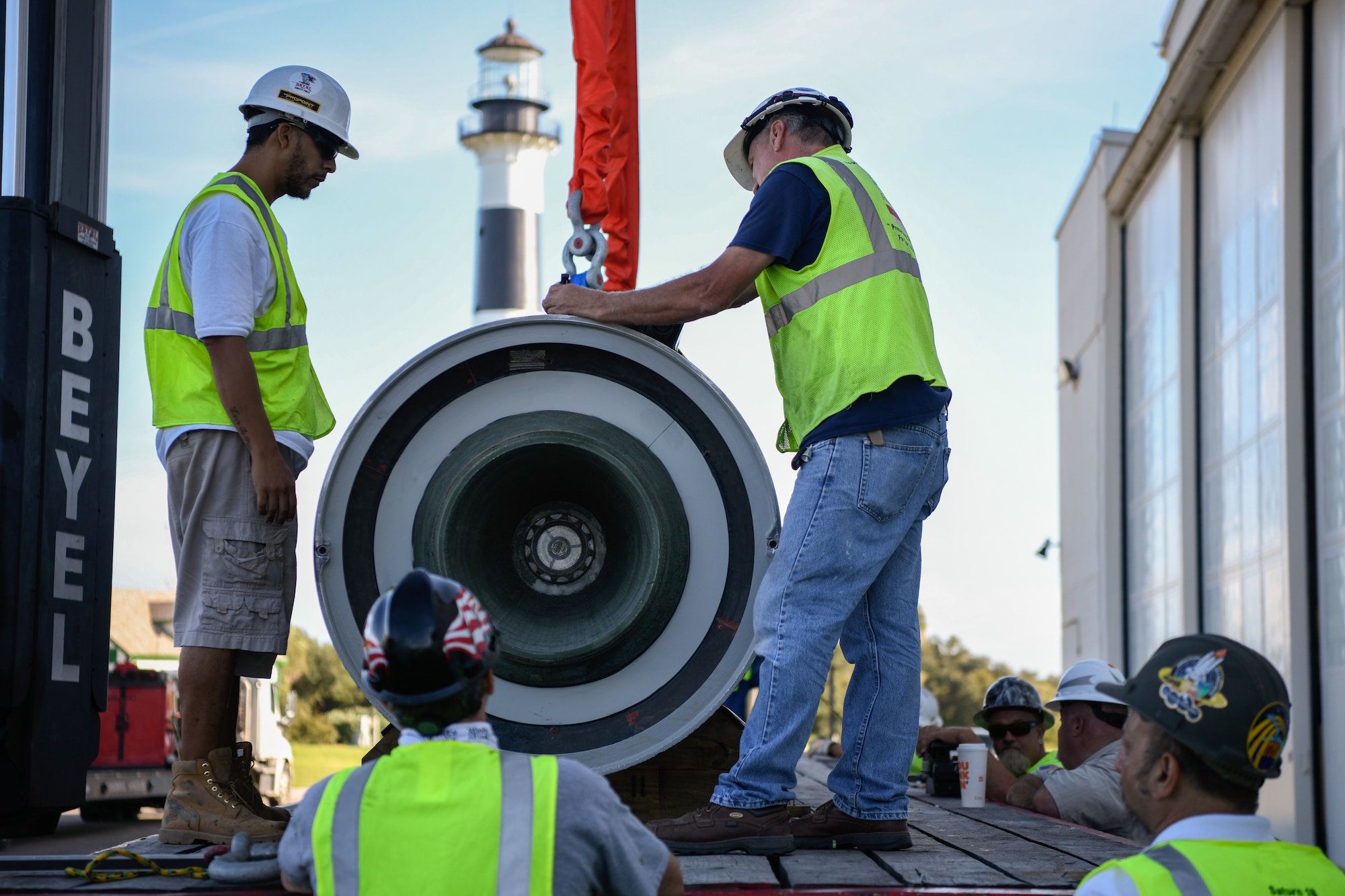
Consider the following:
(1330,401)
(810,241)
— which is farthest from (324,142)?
(1330,401)

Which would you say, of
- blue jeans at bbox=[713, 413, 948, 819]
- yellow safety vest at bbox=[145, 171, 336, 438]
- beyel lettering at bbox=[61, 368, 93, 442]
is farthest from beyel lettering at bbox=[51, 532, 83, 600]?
blue jeans at bbox=[713, 413, 948, 819]

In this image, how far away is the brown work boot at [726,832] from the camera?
328cm

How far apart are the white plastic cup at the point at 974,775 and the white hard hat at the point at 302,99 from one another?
3126 mm

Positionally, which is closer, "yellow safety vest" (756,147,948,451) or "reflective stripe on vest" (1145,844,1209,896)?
"reflective stripe on vest" (1145,844,1209,896)

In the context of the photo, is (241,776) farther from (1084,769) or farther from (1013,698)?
(1013,698)

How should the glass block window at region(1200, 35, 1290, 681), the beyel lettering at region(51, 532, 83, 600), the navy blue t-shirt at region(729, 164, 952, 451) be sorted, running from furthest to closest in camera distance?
the glass block window at region(1200, 35, 1290, 681) < the beyel lettering at region(51, 532, 83, 600) < the navy blue t-shirt at region(729, 164, 952, 451)

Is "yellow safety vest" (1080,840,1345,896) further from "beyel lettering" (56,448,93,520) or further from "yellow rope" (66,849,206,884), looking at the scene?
"beyel lettering" (56,448,93,520)

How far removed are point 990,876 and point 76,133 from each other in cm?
341

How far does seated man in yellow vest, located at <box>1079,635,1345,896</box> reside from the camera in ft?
7.42

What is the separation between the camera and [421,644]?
2.31 m

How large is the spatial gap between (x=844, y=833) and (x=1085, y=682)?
8.70 feet

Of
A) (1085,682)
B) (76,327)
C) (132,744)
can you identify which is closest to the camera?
(76,327)

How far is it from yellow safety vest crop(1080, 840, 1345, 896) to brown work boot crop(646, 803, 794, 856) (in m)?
1.15

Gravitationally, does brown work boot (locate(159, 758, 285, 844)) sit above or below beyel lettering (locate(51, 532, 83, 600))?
below
